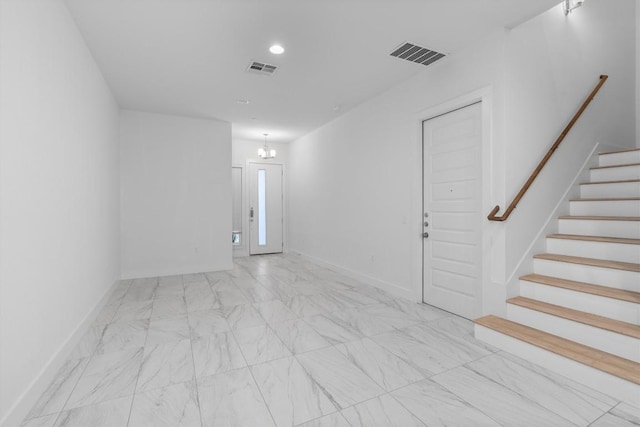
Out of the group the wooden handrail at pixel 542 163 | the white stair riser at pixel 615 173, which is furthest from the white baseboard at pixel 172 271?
the white stair riser at pixel 615 173

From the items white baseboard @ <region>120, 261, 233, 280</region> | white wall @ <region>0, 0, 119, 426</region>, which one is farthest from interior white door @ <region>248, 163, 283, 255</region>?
white wall @ <region>0, 0, 119, 426</region>

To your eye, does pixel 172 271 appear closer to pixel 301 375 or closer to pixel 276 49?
pixel 301 375

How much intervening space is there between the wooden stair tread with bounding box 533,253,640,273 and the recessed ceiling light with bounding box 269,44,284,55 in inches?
140

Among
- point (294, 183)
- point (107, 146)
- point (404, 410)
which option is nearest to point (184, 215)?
point (107, 146)

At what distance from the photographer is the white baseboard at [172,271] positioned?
5453 mm

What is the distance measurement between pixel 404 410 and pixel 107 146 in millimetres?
4974

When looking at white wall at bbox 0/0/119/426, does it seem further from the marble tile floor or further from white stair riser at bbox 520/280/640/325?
white stair riser at bbox 520/280/640/325

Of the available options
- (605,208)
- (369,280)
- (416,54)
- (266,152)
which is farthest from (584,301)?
(266,152)

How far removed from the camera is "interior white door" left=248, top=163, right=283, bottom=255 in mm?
7875

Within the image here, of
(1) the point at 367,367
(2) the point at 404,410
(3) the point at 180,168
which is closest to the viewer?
(2) the point at 404,410

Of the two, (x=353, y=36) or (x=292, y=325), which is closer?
(x=353, y=36)

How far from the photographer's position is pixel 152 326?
3.29 meters

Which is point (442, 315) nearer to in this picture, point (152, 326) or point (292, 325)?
point (292, 325)

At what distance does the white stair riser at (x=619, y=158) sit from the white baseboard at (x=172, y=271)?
631 cm
